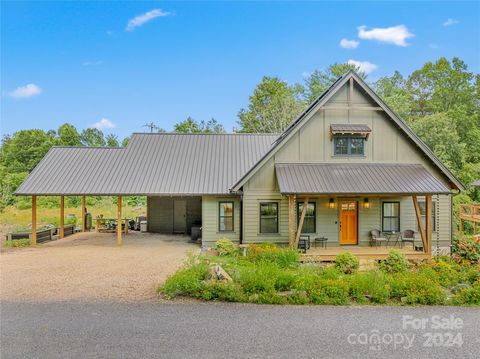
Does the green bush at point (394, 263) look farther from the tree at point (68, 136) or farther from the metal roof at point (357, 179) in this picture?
the tree at point (68, 136)

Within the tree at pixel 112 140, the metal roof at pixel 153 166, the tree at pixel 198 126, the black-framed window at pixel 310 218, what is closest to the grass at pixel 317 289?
the black-framed window at pixel 310 218

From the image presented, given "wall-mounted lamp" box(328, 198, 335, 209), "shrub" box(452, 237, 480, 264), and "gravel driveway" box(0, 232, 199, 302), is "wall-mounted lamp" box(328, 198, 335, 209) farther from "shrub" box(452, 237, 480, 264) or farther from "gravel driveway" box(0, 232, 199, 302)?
"gravel driveway" box(0, 232, 199, 302)

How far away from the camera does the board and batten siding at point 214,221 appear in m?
15.2

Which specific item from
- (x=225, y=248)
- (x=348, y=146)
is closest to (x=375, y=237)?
(x=348, y=146)

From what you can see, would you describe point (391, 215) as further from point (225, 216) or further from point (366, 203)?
point (225, 216)

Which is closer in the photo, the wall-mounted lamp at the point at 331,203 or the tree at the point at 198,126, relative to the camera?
the wall-mounted lamp at the point at 331,203

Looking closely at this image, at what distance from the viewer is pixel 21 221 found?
23.1m


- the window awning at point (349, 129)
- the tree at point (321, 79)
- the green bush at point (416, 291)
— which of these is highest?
the tree at point (321, 79)

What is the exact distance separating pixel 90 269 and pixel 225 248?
524 cm

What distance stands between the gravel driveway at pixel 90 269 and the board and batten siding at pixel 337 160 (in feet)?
13.4

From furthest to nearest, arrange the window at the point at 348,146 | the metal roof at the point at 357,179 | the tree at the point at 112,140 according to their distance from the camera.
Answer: the tree at the point at 112,140, the window at the point at 348,146, the metal roof at the point at 357,179

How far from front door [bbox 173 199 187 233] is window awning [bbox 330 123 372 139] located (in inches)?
391

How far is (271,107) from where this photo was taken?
134 feet

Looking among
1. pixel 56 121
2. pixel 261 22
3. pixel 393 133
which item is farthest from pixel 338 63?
pixel 56 121
